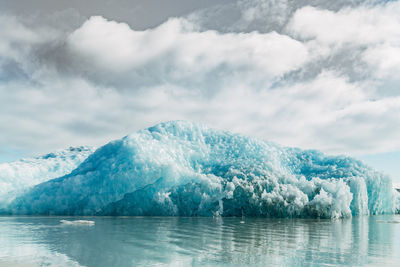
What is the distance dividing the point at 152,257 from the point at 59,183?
45.8 metres

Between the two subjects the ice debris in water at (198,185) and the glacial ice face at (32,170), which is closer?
the ice debris in water at (198,185)

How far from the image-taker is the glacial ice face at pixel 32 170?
2534 inches

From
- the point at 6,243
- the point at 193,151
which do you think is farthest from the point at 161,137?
the point at 6,243

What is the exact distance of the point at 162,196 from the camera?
5141 cm

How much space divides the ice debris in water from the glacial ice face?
658cm

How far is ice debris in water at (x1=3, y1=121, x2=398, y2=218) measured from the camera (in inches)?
1951

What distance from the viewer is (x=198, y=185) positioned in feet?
168

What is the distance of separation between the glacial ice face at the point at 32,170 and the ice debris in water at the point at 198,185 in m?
6.58

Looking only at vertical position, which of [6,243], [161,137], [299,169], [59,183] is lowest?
[6,243]

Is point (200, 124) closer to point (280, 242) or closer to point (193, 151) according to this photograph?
point (193, 151)


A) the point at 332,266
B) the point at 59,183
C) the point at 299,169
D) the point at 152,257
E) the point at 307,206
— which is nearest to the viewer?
the point at 332,266

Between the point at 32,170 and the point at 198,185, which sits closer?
the point at 198,185

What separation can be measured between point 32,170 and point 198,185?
39.7 meters

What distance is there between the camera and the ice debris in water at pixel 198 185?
49.6 m
